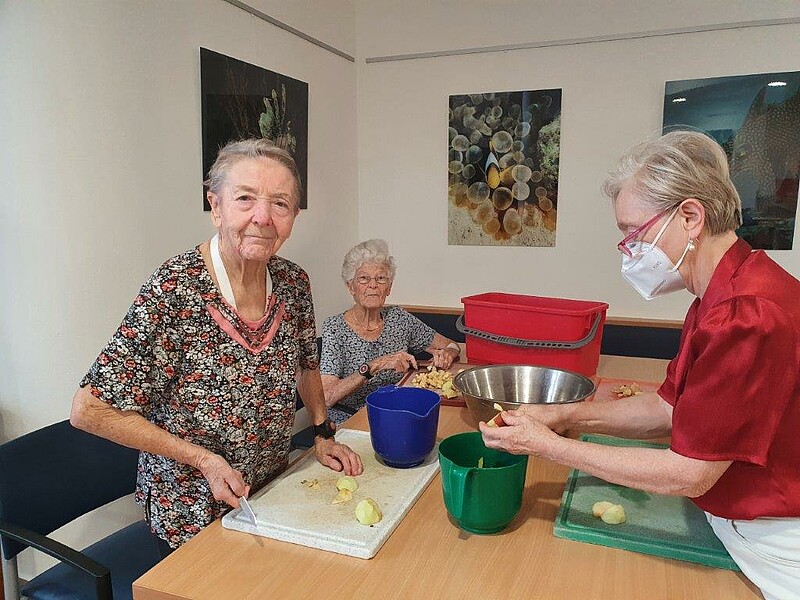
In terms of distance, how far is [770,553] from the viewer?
97cm

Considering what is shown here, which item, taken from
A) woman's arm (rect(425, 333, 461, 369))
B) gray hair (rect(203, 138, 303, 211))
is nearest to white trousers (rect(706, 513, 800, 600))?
gray hair (rect(203, 138, 303, 211))

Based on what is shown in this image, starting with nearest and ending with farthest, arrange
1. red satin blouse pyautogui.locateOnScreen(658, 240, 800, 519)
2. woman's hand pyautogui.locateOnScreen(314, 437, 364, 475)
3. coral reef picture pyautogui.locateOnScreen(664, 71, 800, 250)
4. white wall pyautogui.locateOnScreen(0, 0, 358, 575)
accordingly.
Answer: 1. red satin blouse pyautogui.locateOnScreen(658, 240, 800, 519)
2. woman's hand pyautogui.locateOnScreen(314, 437, 364, 475)
3. white wall pyautogui.locateOnScreen(0, 0, 358, 575)
4. coral reef picture pyautogui.locateOnScreen(664, 71, 800, 250)

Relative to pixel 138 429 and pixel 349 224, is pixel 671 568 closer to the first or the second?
pixel 138 429

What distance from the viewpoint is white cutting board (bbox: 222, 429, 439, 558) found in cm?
108

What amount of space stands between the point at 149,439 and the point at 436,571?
63 cm

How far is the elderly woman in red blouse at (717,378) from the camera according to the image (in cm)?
90

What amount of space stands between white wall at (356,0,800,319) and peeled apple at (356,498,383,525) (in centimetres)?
259

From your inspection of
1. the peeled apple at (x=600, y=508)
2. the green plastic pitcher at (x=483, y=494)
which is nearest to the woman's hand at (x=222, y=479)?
the green plastic pitcher at (x=483, y=494)

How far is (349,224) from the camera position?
3777 mm

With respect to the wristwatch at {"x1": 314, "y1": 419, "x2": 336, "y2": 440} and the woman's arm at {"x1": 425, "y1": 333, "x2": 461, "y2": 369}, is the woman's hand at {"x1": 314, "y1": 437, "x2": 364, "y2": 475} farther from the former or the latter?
the woman's arm at {"x1": 425, "y1": 333, "x2": 461, "y2": 369}

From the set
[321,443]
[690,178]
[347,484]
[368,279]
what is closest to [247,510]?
[347,484]

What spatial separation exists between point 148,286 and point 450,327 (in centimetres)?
240

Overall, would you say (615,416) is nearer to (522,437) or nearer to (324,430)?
(522,437)

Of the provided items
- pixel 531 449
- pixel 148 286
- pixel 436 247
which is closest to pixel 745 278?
pixel 531 449
